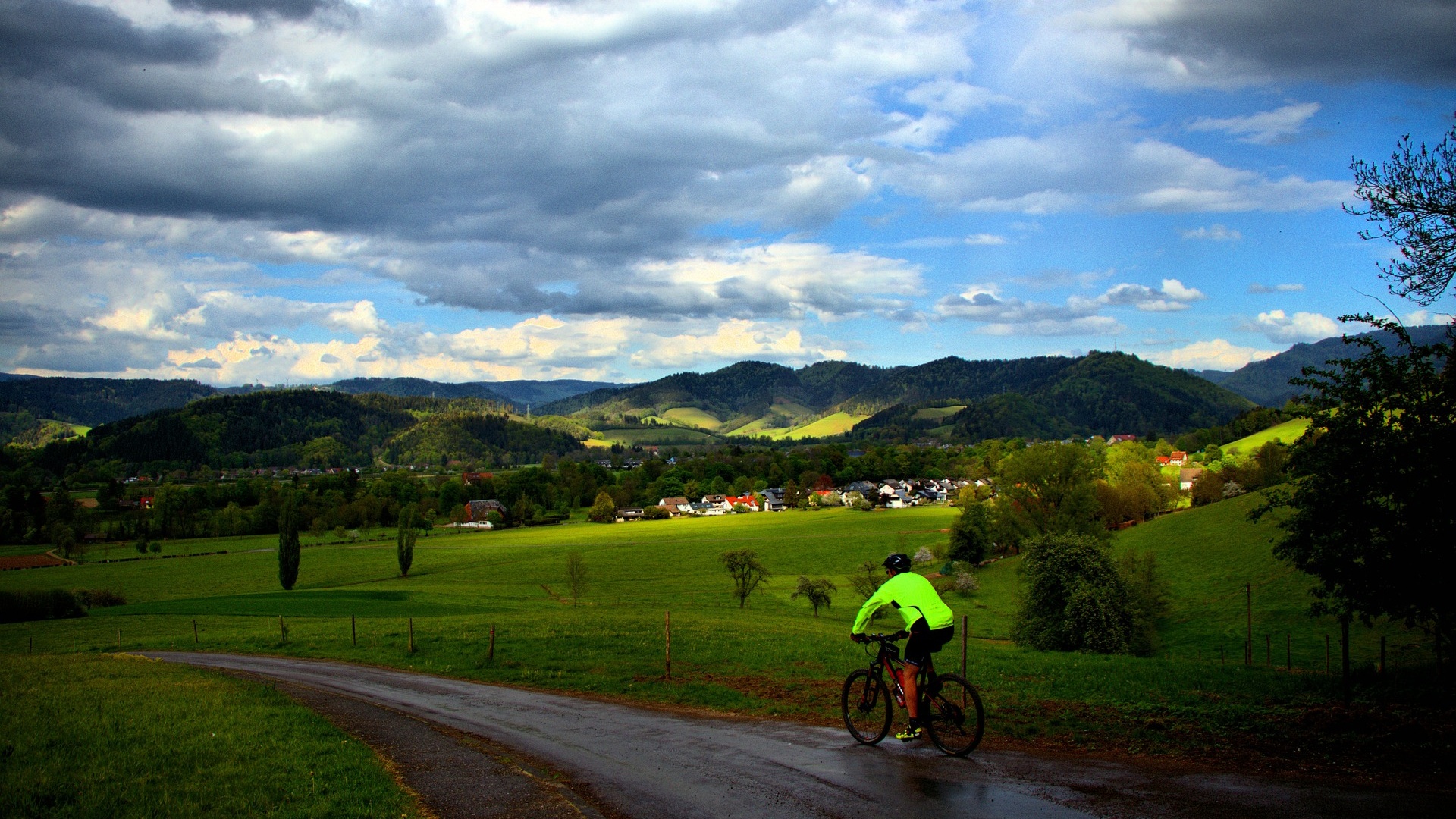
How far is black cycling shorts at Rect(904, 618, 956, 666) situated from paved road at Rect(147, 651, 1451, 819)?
55.8 inches

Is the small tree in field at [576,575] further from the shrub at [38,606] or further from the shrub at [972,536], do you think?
the shrub at [972,536]

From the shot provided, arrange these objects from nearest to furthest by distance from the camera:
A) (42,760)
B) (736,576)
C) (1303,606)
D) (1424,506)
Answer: (42,760) < (1424,506) < (1303,606) < (736,576)

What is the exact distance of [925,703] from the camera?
11.2 meters

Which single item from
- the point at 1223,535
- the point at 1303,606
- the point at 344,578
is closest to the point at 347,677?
the point at 1303,606

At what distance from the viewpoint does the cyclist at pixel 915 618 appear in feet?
35.7

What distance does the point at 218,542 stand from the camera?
122625mm

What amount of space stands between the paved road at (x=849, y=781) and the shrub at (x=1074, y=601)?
2402 centimetres

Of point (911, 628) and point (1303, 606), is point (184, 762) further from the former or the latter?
point (1303, 606)

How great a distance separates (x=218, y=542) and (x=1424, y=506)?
473 ft

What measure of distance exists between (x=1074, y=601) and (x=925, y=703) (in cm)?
2529

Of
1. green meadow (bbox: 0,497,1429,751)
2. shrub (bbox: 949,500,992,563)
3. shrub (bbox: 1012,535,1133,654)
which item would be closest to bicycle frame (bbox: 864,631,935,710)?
green meadow (bbox: 0,497,1429,751)

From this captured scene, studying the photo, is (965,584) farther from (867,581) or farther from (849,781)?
(849,781)

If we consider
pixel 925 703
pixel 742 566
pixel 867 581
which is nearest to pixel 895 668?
pixel 925 703

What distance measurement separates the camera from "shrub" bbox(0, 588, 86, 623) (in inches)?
2146
